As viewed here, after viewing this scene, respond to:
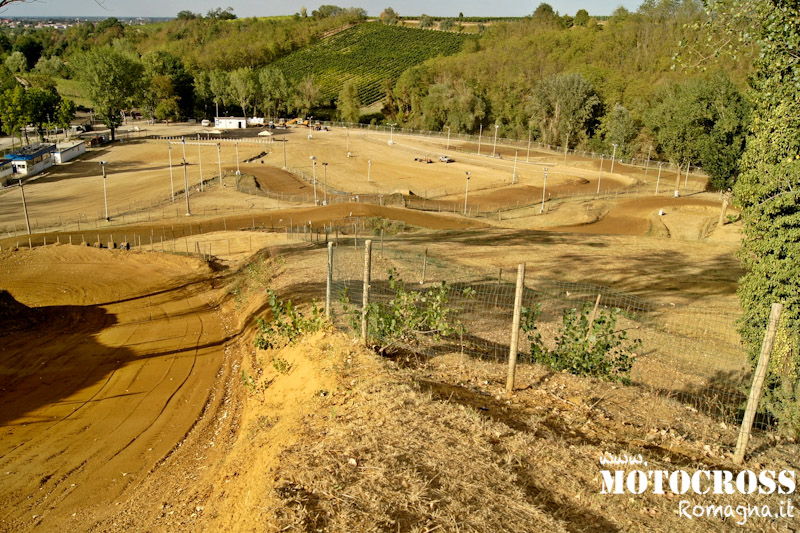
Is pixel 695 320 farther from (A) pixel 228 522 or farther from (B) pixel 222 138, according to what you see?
(B) pixel 222 138

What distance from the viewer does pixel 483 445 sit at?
23.0 feet

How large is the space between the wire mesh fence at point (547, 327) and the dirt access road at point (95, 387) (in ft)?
14.5

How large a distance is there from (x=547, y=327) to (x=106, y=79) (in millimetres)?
95599

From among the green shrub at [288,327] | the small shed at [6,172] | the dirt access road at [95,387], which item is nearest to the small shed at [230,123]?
the small shed at [6,172]

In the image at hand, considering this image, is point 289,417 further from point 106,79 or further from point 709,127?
point 106,79

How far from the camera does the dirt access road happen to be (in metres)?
8.91

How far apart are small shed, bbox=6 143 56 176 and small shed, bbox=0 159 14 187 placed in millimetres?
693

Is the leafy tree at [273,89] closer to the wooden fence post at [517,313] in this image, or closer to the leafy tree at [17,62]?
the leafy tree at [17,62]

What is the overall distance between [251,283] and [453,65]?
127849mm

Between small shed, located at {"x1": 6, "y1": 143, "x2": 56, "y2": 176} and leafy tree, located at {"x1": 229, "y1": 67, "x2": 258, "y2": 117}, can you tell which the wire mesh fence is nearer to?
small shed, located at {"x1": 6, "y1": 143, "x2": 56, "y2": 176}

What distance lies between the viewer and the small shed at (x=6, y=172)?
59.2 m

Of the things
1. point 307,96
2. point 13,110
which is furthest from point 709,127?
point 307,96

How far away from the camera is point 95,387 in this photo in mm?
13047

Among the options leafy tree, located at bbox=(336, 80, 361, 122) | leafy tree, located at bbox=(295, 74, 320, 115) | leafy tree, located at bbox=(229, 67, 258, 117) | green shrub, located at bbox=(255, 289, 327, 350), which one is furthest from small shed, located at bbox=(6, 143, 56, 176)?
leafy tree, located at bbox=(295, 74, 320, 115)
